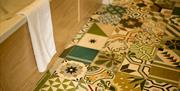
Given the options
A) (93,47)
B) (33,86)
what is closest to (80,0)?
(93,47)

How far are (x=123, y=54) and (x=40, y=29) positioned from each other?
79 cm

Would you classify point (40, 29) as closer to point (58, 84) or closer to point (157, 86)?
point (58, 84)

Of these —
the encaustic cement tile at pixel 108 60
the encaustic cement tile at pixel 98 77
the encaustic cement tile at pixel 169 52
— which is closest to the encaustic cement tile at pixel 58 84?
the encaustic cement tile at pixel 98 77

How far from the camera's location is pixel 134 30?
226 centimetres

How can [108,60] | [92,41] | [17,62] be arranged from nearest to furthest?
[17,62]
[108,60]
[92,41]

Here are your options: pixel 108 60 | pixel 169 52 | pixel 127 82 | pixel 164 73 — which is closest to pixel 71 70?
pixel 108 60

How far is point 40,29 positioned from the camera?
1441 millimetres

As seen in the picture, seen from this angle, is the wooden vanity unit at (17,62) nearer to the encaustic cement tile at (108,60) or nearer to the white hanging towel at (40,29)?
the white hanging towel at (40,29)

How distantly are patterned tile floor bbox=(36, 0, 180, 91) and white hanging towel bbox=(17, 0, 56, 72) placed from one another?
0.82 feet

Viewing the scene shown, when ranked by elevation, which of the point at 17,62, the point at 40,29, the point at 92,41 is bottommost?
the point at 92,41

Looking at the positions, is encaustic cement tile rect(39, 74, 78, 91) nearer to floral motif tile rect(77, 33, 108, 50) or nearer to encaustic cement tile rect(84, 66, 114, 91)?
encaustic cement tile rect(84, 66, 114, 91)

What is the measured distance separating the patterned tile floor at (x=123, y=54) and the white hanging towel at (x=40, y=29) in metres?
0.25

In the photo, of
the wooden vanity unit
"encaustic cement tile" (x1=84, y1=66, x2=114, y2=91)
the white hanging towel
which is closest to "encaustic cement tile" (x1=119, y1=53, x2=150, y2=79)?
"encaustic cement tile" (x1=84, y1=66, x2=114, y2=91)

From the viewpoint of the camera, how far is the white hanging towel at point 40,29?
1.35m
